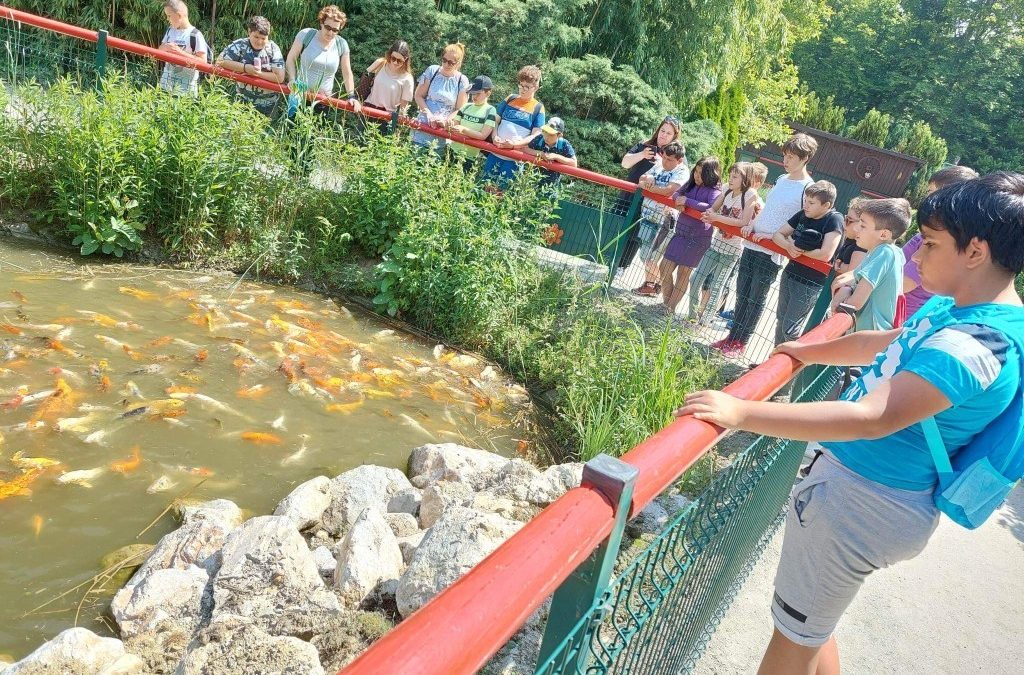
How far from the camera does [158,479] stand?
423 centimetres

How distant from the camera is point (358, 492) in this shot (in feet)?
13.9

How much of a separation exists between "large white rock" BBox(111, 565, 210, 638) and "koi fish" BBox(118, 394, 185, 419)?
1.63 meters

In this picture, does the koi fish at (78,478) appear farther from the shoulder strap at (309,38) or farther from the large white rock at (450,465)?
the shoulder strap at (309,38)

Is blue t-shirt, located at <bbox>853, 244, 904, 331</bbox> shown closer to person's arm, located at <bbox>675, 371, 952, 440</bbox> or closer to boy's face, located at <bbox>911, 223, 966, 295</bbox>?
boy's face, located at <bbox>911, 223, 966, 295</bbox>

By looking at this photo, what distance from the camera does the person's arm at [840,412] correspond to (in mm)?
1696

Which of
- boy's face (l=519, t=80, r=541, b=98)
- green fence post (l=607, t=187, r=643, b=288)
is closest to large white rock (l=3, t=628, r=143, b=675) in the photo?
green fence post (l=607, t=187, r=643, b=288)

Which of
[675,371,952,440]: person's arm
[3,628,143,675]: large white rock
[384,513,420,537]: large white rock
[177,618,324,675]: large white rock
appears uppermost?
[675,371,952,440]: person's arm

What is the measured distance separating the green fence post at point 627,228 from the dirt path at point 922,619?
3772mm

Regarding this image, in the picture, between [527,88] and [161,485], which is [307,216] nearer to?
[527,88]

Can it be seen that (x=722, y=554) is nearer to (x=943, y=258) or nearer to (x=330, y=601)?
(x=943, y=258)

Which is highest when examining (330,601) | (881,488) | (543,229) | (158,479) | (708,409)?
(708,409)

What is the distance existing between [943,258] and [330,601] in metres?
2.52

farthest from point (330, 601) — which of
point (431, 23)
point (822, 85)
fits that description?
point (822, 85)

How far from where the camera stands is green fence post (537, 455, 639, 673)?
1316 millimetres
